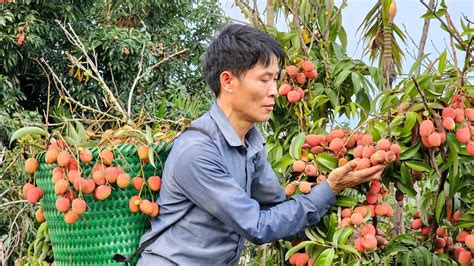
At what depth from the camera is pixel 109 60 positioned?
18.4 feet

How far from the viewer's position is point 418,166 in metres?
1.43

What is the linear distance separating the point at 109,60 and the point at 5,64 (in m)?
0.87

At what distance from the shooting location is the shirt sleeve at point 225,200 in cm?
128

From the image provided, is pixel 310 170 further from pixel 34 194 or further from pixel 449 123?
pixel 34 194

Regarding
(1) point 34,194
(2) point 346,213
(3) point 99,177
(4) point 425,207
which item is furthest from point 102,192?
(4) point 425,207

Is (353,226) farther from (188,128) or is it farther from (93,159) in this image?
(93,159)

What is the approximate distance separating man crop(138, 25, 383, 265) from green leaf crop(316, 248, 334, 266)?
0.07 m

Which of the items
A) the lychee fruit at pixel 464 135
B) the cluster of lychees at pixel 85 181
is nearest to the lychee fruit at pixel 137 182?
the cluster of lychees at pixel 85 181

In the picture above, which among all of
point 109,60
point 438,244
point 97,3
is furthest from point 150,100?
point 438,244

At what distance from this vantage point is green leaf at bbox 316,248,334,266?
136 cm

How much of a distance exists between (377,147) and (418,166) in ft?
0.37

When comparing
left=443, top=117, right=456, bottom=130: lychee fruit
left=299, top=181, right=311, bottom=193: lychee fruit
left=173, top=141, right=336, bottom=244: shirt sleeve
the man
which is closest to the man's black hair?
the man

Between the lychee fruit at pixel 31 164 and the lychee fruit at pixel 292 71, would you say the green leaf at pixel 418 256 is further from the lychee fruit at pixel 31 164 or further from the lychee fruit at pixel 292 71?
the lychee fruit at pixel 31 164

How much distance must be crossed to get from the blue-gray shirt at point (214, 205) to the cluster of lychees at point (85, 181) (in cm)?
5
